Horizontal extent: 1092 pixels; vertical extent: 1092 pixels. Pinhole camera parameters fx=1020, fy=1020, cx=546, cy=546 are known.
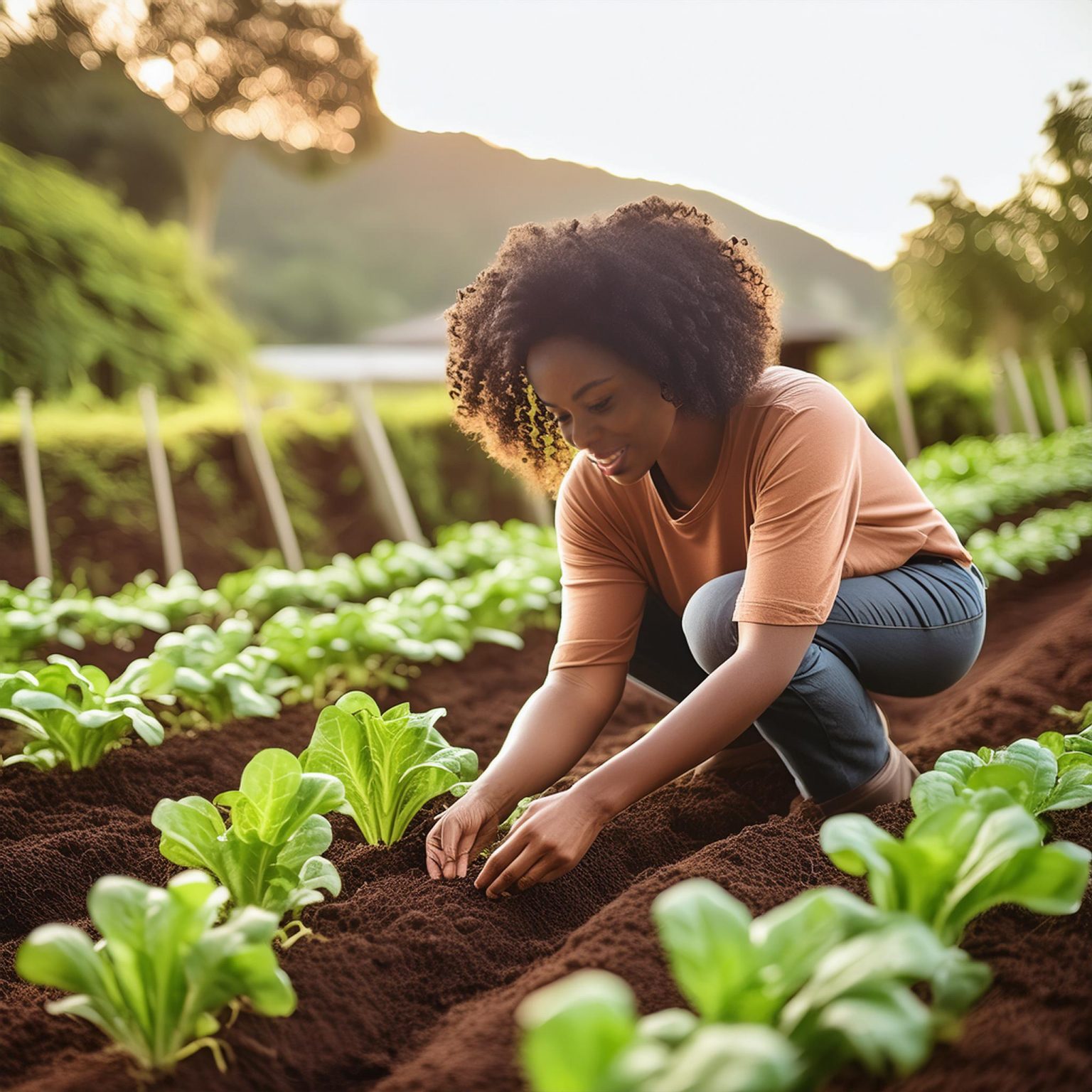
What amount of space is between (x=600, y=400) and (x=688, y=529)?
38cm

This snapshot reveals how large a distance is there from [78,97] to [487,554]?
30.1 ft

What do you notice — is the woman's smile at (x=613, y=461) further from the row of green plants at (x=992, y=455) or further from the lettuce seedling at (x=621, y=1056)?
the row of green plants at (x=992, y=455)

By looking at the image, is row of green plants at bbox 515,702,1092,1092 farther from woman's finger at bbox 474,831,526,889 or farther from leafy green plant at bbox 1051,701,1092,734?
leafy green plant at bbox 1051,701,1092,734

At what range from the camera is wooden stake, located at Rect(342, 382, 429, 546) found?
6.32 metres

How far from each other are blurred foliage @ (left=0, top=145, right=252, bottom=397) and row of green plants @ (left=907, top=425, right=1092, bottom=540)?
17.7 ft

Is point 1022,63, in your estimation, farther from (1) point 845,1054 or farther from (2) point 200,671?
(1) point 845,1054

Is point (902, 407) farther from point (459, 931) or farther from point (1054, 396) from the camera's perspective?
point (459, 931)

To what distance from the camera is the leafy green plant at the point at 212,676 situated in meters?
2.24

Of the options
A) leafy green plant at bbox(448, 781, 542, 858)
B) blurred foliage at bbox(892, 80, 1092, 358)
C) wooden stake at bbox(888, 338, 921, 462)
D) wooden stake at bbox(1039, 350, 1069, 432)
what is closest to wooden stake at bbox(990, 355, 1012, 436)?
wooden stake at bbox(1039, 350, 1069, 432)

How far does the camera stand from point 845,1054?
87cm

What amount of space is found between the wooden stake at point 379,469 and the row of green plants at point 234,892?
427cm

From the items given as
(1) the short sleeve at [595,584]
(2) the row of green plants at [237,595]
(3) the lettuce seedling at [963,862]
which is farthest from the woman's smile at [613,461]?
(2) the row of green plants at [237,595]

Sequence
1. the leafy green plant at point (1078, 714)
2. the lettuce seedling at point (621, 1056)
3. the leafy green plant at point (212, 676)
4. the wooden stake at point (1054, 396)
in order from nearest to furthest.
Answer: the lettuce seedling at point (621, 1056), the leafy green plant at point (1078, 714), the leafy green plant at point (212, 676), the wooden stake at point (1054, 396)

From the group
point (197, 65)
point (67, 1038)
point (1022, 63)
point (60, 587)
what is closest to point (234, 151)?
point (197, 65)
